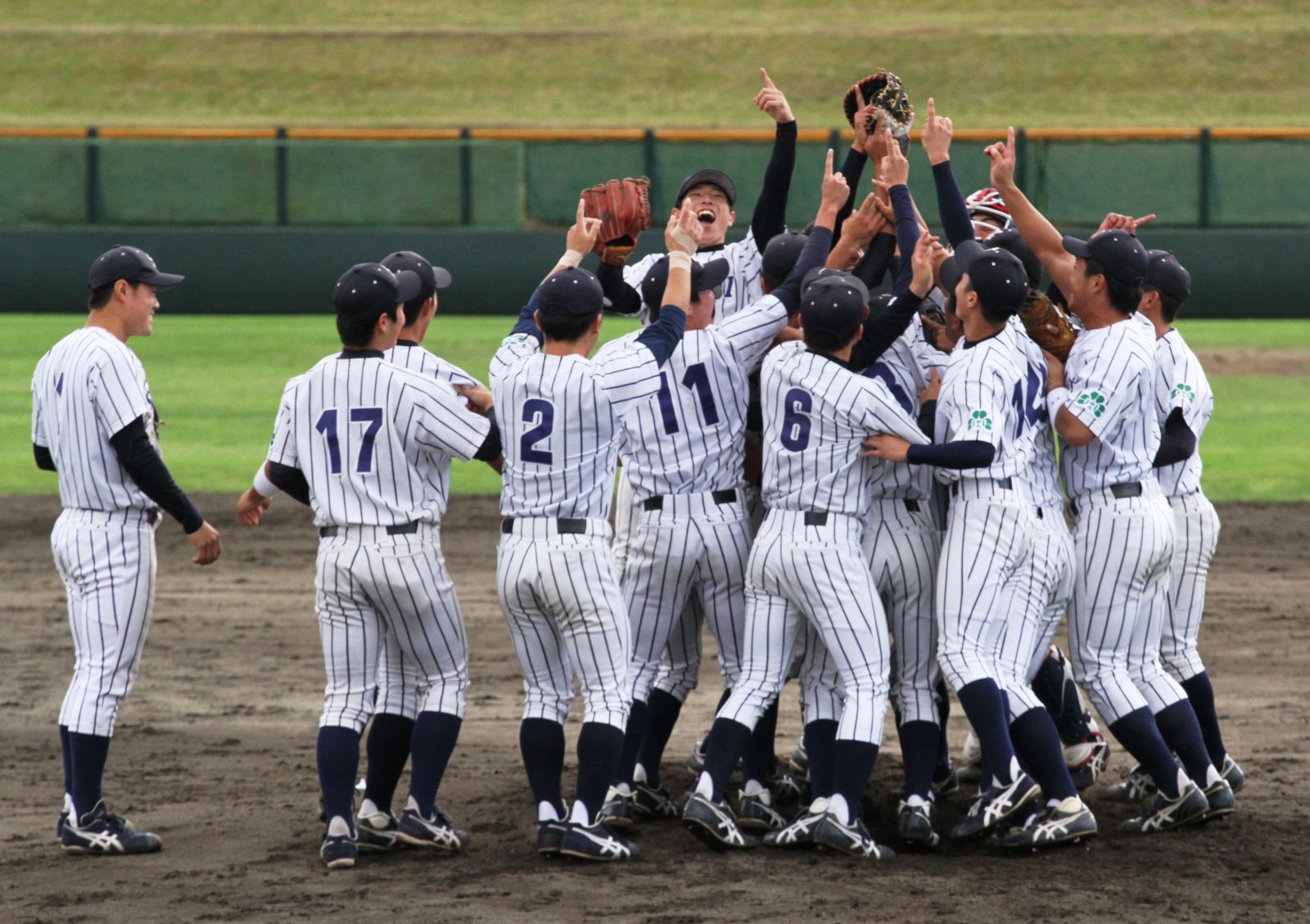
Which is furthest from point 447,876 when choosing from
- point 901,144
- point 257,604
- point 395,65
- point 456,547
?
point 395,65

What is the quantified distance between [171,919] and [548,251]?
669 inches

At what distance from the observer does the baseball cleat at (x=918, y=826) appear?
530 centimetres

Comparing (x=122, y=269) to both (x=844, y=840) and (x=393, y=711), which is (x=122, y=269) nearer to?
(x=393, y=711)

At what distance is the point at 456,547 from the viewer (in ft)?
33.5

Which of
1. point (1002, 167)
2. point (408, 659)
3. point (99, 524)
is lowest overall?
point (408, 659)

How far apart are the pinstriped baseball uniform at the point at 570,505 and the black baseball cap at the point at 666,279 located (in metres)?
0.43

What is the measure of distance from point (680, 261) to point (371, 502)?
122cm

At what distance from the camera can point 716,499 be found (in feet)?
17.9

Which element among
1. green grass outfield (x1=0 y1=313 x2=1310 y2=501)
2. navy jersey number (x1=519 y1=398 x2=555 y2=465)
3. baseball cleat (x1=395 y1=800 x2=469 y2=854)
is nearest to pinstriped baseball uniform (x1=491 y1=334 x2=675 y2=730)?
navy jersey number (x1=519 y1=398 x2=555 y2=465)

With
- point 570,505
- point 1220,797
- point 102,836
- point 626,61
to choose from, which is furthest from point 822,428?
point 626,61

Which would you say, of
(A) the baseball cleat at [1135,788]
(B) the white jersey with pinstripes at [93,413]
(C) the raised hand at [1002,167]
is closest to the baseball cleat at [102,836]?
(B) the white jersey with pinstripes at [93,413]

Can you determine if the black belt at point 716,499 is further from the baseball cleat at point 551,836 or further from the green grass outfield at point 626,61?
the green grass outfield at point 626,61

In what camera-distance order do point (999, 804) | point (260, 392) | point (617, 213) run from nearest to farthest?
point (999, 804), point (617, 213), point (260, 392)

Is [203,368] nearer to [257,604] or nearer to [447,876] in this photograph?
[257,604]
